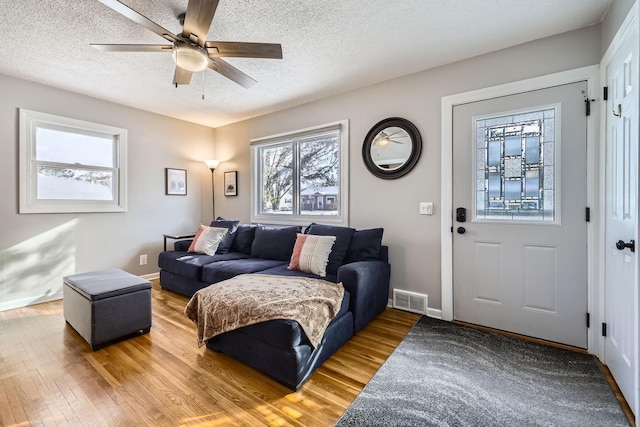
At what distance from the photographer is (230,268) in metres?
2.92

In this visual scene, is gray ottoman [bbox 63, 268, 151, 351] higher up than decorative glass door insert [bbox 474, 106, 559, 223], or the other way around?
decorative glass door insert [bbox 474, 106, 559, 223]

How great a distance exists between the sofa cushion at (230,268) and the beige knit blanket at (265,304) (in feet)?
1.70

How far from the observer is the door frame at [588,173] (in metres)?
2.08

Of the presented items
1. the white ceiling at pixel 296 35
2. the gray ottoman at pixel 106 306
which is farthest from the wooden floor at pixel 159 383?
the white ceiling at pixel 296 35

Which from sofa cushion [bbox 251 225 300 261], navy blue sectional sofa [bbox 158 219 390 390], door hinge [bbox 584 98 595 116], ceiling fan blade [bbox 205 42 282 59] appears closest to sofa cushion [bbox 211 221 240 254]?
navy blue sectional sofa [bbox 158 219 390 390]

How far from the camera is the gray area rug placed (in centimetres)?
147

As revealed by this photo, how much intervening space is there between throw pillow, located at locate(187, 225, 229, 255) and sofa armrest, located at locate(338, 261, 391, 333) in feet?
6.34

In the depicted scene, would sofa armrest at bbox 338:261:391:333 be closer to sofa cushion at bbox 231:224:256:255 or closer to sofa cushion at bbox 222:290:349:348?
sofa cushion at bbox 222:290:349:348

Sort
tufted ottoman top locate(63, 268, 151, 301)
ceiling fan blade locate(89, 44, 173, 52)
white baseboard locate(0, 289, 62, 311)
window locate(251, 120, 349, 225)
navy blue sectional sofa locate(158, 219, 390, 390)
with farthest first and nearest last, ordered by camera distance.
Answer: window locate(251, 120, 349, 225) → white baseboard locate(0, 289, 62, 311) → tufted ottoman top locate(63, 268, 151, 301) → ceiling fan blade locate(89, 44, 173, 52) → navy blue sectional sofa locate(158, 219, 390, 390)

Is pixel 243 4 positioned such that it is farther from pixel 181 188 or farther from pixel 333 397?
pixel 181 188

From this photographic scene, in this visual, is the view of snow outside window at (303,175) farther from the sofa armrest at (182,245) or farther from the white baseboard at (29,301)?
the white baseboard at (29,301)

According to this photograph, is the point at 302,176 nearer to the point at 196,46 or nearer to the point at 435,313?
the point at 196,46

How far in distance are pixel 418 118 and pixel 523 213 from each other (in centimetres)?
131

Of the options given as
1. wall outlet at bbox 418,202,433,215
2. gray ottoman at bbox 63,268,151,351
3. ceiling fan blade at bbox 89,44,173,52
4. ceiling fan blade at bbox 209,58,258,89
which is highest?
ceiling fan blade at bbox 209,58,258,89
